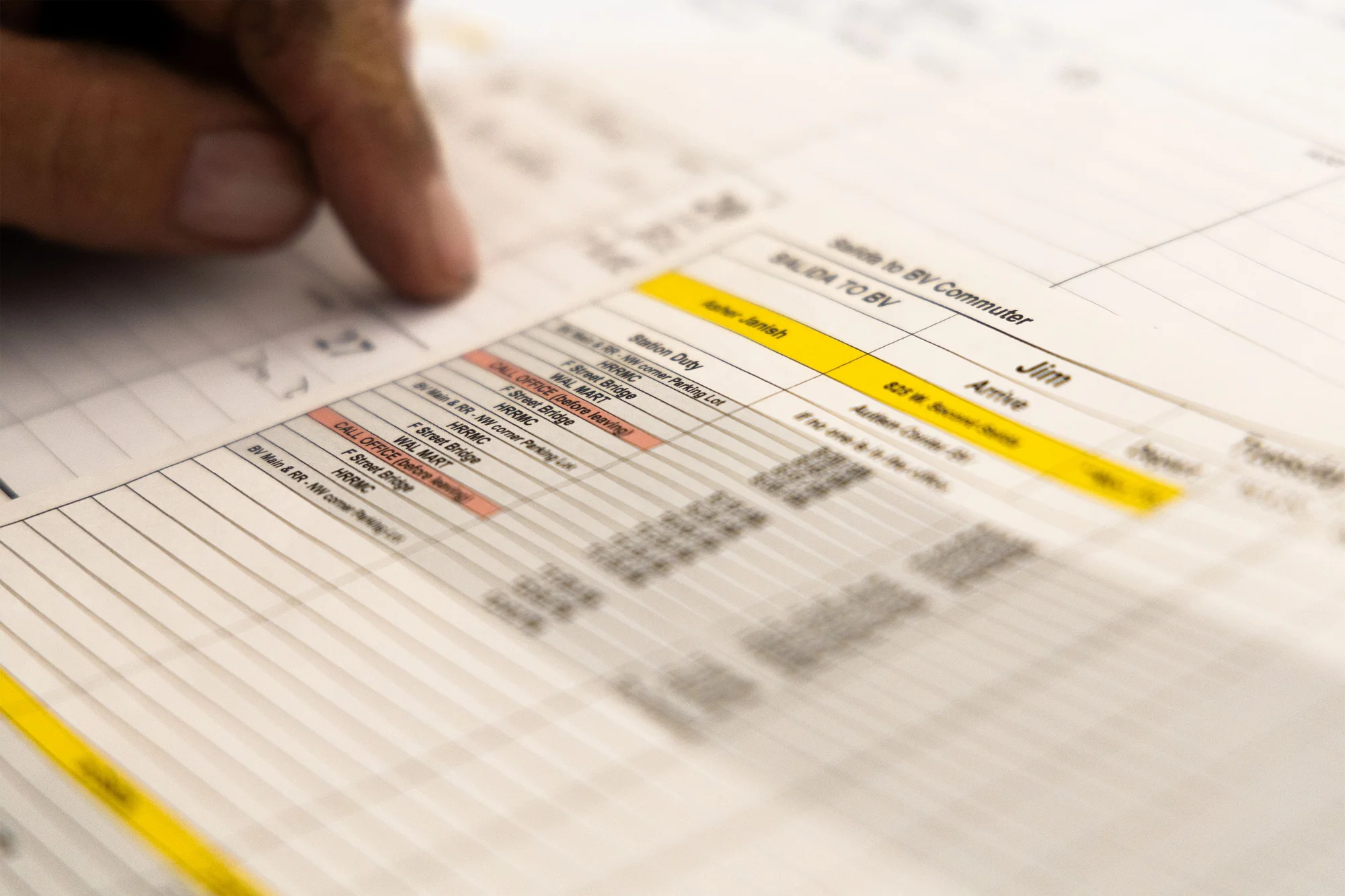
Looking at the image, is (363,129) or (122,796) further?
(363,129)

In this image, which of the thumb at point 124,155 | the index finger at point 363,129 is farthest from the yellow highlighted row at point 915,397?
the thumb at point 124,155

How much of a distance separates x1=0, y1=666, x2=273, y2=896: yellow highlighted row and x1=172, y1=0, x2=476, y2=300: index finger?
284mm

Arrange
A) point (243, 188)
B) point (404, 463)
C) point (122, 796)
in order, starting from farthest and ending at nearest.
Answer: point (243, 188) → point (404, 463) → point (122, 796)

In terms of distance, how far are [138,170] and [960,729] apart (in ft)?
1.54

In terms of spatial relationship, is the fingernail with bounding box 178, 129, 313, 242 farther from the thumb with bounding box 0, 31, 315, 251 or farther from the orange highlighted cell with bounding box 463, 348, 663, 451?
the orange highlighted cell with bounding box 463, 348, 663, 451

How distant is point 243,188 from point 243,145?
22mm

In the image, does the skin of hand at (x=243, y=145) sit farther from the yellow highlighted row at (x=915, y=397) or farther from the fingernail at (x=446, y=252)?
the yellow highlighted row at (x=915, y=397)

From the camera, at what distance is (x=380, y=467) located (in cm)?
48

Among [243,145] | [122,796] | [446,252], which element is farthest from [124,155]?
[122,796]

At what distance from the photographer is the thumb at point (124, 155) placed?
57 cm

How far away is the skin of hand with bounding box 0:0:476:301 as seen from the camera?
57 centimetres

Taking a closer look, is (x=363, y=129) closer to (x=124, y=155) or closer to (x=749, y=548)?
(x=124, y=155)

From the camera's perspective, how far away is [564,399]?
51 cm

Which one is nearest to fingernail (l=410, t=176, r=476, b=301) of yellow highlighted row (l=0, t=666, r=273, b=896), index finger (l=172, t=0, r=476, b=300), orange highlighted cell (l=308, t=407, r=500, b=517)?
index finger (l=172, t=0, r=476, b=300)
